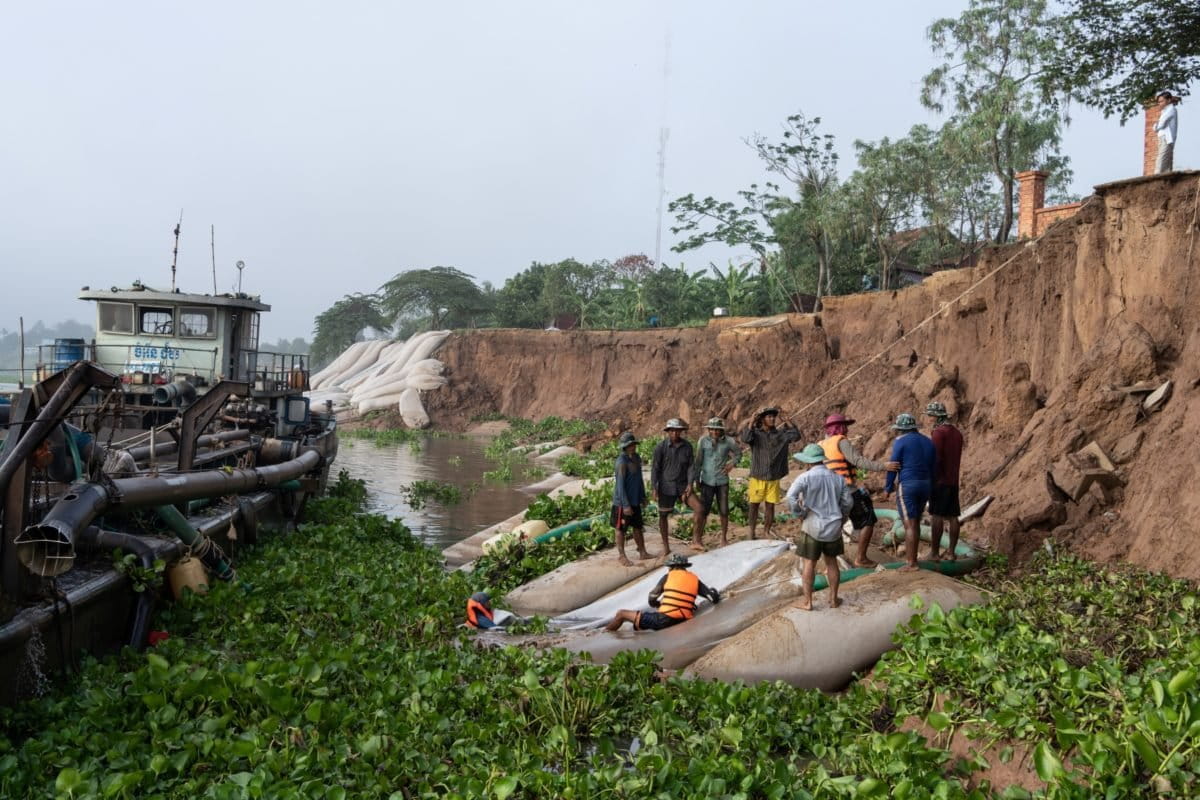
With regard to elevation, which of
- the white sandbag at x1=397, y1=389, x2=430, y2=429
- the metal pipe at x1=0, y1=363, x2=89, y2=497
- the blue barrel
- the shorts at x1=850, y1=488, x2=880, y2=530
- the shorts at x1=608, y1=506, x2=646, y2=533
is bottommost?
the white sandbag at x1=397, y1=389, x2=430, y2=429

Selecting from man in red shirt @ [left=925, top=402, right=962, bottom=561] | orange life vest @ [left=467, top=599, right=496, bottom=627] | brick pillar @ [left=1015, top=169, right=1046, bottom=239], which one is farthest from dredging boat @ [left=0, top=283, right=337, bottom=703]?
brick pillar @ [left=1015, top=169, right=1046, bottom=239]

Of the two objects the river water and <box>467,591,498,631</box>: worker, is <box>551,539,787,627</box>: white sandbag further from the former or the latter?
the river water

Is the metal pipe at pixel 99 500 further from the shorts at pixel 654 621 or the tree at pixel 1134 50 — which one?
the tree at pixel 1134 50

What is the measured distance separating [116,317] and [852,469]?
13.1m

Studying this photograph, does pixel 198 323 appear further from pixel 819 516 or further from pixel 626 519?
pixel 819 516

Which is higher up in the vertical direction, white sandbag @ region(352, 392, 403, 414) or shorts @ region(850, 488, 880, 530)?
shorts @ region(850, 488, 880, 530)

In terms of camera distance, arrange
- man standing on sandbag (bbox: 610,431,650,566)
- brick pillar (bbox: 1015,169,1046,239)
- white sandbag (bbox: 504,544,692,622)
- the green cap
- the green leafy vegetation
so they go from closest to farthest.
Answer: the green leafy vegetation < the green cap < white sandbag (bbox: 504,544,692,622) < man standing on sandbag (bbox: 610,431,650,566) < brick pillar (bbox: 1015,169,1046,239)

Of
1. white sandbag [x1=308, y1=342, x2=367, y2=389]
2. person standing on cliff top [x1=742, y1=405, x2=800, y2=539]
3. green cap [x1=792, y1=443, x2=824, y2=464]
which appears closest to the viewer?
green cap [x1=792, y1=443, x2=824, y2=464]

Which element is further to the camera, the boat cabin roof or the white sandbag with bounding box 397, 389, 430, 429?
the white sandbag with bounding box 397, 389, 430, 429

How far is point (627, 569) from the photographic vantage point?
1061 centimetres

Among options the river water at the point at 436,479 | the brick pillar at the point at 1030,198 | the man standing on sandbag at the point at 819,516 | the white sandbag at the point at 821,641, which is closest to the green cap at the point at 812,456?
the man standing on sandbag at the point at 819,516

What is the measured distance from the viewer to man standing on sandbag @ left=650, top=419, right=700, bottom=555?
35.7 feet

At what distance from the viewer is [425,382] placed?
151ft

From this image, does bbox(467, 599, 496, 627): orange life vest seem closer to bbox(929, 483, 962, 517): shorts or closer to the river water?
bbox(929, 483, 962, 517): shorts
